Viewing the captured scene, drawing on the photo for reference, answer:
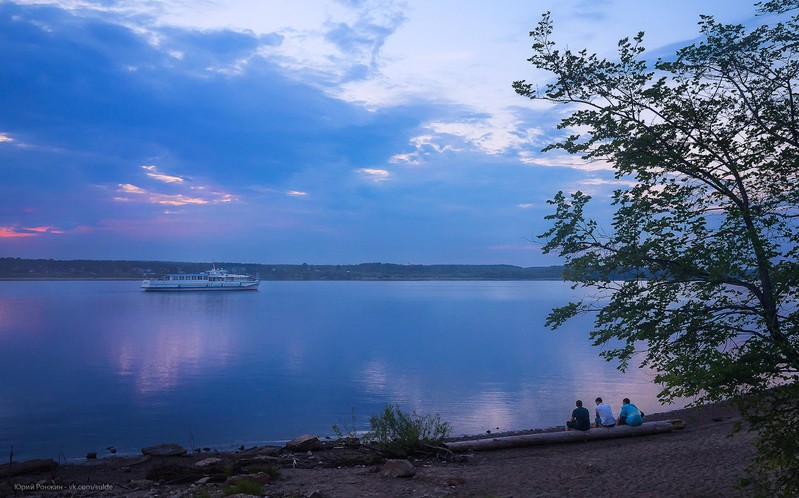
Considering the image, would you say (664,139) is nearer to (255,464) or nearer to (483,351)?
(255,464)

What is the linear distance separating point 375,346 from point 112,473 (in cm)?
3824

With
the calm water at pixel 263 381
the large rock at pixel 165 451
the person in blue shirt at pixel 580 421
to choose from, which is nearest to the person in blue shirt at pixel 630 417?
the person in blue shirt at pixel 580 421

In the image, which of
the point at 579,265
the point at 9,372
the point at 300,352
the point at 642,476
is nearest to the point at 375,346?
the point at 300,352

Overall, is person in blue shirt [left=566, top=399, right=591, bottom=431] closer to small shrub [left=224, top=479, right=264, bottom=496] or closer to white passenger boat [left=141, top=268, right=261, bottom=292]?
small shrub [left=224, top=479, right=264, bottom=496]

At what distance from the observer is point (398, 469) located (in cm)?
1315

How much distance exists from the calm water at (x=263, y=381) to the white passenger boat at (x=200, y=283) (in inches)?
3369

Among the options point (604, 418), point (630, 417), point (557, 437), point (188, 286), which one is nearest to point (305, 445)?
point (557, 437)

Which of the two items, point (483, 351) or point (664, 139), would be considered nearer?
point (664, 139)

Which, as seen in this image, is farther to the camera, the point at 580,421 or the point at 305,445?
the point at 580,421

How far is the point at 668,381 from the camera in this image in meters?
7.35

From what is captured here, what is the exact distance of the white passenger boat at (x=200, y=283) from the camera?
151 meters

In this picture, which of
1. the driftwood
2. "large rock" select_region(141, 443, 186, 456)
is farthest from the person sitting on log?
"large rock" select_region(141, 443, 186, 456)

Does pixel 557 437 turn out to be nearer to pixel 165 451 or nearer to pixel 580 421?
pixel 580 421

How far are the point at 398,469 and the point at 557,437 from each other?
20.5ft
